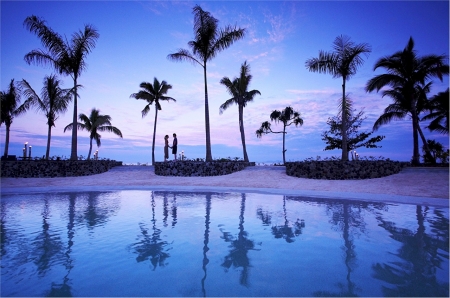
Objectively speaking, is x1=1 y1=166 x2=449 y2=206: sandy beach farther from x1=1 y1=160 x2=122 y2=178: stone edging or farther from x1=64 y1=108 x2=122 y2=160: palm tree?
x1=64 y1=108 x2=122 y2=160: palm tree

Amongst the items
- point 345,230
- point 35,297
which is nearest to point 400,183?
point 345,230

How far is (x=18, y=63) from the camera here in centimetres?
1883

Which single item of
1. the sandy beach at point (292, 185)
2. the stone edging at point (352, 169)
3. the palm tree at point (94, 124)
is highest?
the palm tree at point (94, 124)

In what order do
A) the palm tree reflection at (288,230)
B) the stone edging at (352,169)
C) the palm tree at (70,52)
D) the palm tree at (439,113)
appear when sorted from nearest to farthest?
the palm tree reflection at (288,230)
the stone edging at (352,169)
the palm tree at (70,52)
the palm tree at (439,113)

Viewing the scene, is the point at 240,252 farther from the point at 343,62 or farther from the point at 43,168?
the point at 43,168

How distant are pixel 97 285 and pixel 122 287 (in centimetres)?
37

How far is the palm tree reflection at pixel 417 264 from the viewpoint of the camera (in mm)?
3217

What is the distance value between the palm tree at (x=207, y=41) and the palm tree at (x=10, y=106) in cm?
1819

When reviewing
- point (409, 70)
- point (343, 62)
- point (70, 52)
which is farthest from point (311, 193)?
point (70, 52)

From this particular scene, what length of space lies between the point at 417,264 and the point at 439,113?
3547 centimetres

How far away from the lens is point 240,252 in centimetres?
470

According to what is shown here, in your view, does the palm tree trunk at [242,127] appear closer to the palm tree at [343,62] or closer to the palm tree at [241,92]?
the palm tree at [241,92]

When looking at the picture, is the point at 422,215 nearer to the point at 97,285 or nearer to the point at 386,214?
the point at 386,214

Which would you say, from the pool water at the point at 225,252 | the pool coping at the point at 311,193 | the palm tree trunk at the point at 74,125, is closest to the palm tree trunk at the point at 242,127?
the pool coping at the point at 311,193
